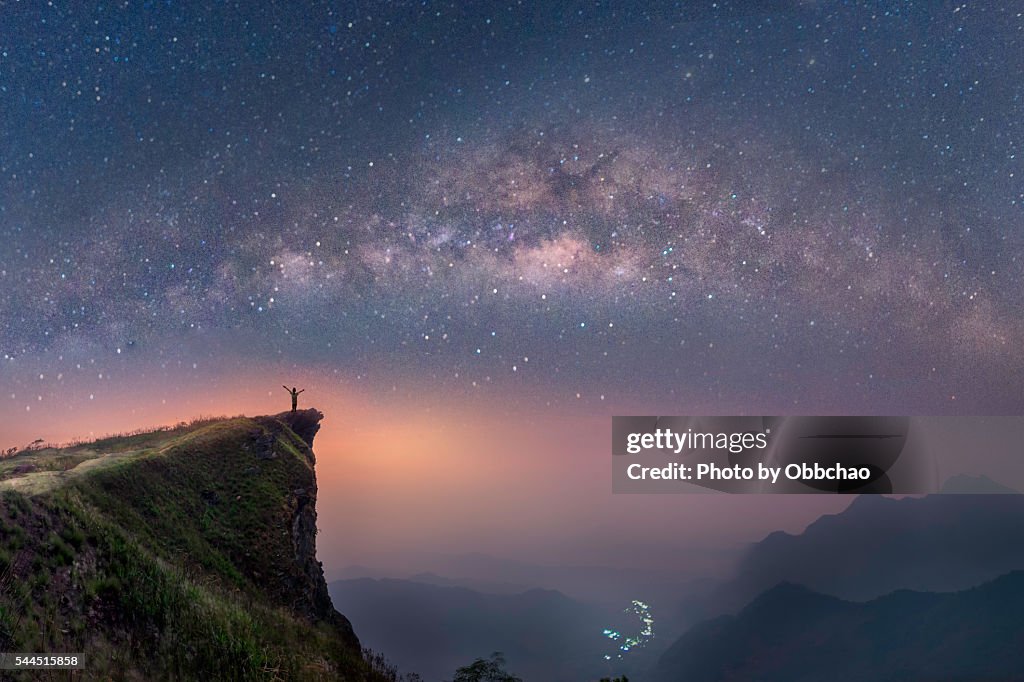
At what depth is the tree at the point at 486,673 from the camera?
34.2 metres

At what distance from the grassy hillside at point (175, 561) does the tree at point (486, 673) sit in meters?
13.2

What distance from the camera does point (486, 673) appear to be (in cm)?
3503

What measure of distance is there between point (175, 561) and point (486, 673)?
81.9ft

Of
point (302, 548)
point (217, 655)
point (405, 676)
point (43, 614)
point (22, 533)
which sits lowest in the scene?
point (405, 676)

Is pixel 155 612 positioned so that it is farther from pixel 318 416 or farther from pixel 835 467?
pixel 835 467

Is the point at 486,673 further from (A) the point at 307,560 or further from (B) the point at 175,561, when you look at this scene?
(B) the point at 175,561

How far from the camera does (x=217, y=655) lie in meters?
10.2

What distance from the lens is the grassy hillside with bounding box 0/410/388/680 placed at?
9148 mm

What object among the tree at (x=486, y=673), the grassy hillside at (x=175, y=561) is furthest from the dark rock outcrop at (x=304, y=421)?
the tree at (x=486, y=673)

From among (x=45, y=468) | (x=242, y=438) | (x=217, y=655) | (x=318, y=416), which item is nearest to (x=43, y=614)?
(x=217, y=655)

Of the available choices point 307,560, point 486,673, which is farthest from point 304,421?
point 486,673

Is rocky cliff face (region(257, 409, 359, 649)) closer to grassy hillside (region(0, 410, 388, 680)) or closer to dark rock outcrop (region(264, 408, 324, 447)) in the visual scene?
grassy hillside (region(0, 410, 388, 680))

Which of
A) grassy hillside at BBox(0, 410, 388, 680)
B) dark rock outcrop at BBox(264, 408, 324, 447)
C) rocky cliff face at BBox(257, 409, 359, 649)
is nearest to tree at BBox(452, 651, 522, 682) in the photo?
rocky cliff face at BBox(257, 409, 359, 649)

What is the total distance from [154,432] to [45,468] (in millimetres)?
14513
